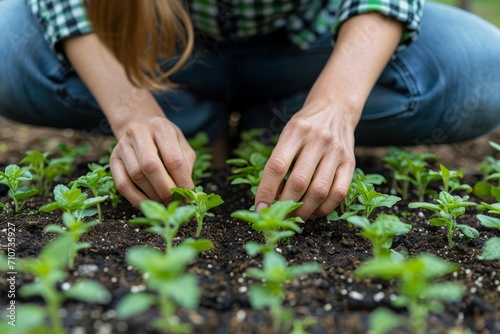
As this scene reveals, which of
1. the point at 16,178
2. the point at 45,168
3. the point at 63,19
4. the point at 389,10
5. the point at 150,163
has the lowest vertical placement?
the point at 45,168

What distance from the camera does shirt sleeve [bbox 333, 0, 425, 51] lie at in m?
1.80

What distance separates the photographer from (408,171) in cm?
196

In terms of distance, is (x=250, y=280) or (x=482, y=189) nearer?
(x=250, y=280)

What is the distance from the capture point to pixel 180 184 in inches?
60.6

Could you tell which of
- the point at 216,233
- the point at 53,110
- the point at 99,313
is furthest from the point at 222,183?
the point at 99,313

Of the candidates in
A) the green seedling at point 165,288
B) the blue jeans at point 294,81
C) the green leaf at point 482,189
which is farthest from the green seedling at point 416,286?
the blue jeans at point 294,81

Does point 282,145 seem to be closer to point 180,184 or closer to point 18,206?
point 180,184

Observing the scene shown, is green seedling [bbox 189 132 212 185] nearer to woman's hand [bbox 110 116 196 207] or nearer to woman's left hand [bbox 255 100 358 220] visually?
woman's hand [bbox 110 116 196 207]

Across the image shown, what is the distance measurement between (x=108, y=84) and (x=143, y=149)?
525mm

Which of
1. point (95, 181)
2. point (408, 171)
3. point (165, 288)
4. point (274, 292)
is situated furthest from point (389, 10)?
point (165, 288)

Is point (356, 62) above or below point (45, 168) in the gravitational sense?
above

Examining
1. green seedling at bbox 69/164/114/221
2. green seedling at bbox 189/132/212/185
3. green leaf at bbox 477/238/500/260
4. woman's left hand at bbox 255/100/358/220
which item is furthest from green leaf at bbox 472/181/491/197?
green seedling at bbox 69/164/114/221

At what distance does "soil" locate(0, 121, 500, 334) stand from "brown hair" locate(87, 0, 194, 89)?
1.47ft

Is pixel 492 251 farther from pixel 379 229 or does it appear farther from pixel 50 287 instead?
pixel 50 287
